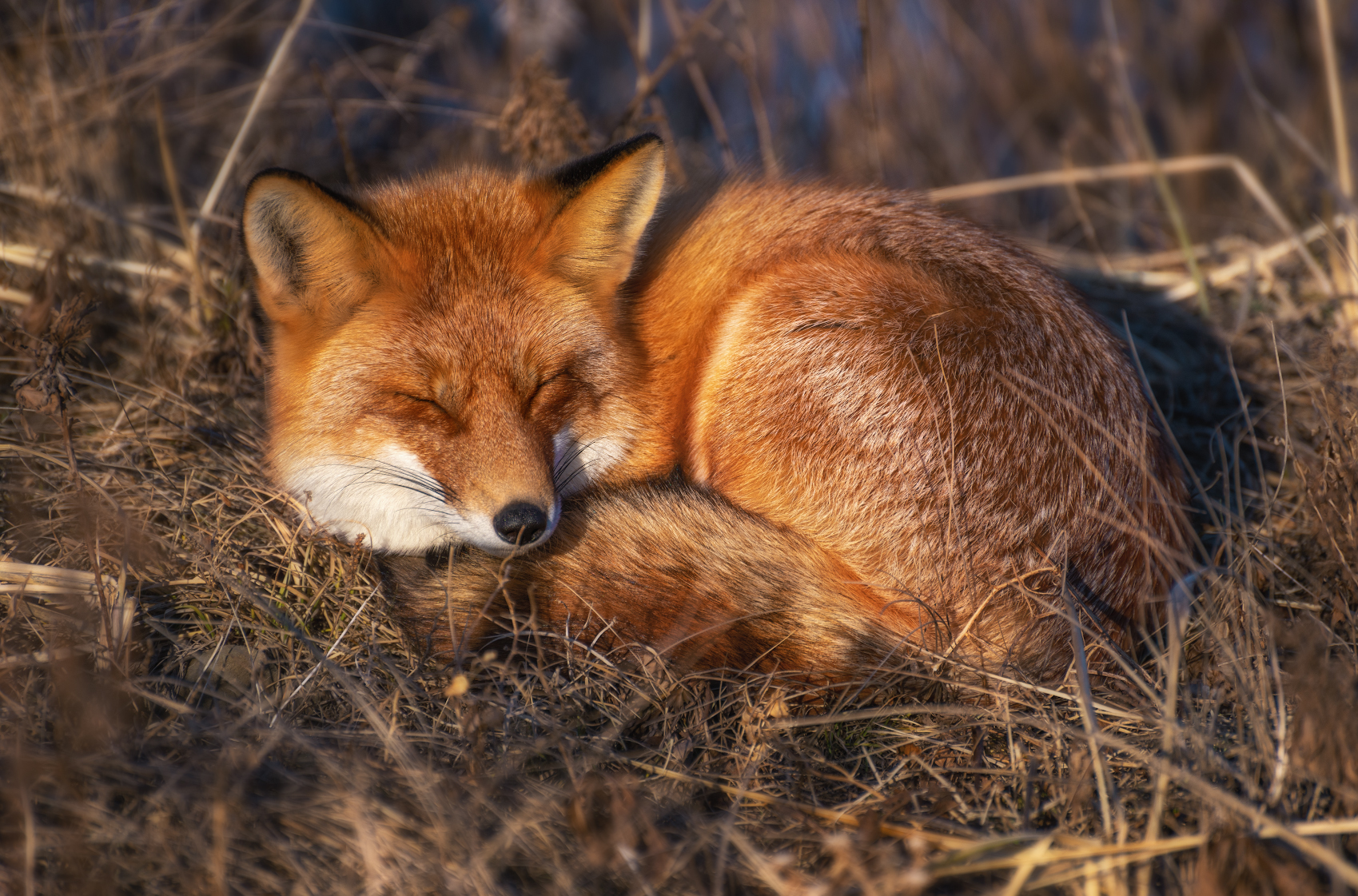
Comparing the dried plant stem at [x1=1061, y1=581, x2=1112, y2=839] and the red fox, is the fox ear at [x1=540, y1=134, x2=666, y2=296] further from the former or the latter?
the dried plant stem at [x1=1061, y1=581, x2=1112, y2=839]

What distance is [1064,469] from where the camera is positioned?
2.21 m

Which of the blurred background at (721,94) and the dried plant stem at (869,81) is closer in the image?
the blurred background at (721,94)

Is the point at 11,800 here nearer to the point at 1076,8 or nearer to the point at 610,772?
the point at 610,772

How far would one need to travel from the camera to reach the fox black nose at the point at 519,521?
6.86 ft

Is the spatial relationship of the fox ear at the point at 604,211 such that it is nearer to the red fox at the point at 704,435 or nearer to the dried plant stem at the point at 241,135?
the red fox at the point at 704,435

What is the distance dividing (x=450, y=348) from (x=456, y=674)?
0.84 meters

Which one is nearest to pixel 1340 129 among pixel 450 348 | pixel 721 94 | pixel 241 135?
pixel 450 348

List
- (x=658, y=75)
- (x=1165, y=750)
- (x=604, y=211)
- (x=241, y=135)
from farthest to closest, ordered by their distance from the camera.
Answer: (x=658, y=75) → (x=241, y=135) → (x=604, y=211) → (x=1165, y=750)

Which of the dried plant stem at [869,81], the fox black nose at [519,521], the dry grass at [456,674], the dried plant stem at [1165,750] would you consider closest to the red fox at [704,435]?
the fox black nose at [519,521]

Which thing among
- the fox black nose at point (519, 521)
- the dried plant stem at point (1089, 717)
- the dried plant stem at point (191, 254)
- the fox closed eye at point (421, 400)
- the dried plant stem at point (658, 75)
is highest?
the dried plant stem at point (658, 75)

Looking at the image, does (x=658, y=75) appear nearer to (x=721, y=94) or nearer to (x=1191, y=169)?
(x=1191, y=169)

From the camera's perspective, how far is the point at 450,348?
225cm

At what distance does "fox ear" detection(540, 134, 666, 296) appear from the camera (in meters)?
2.29

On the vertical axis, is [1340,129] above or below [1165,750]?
above
